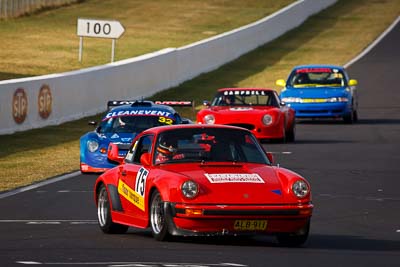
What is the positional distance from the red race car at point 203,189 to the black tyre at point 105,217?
0.03 feet

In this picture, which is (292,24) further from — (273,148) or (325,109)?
(273,148)

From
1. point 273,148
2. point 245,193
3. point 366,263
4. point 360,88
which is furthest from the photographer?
point 360,88

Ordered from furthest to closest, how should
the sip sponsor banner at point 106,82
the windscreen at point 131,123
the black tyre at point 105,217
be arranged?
the sip sponsor banner at point 106,82, the windscreen at point 131,123, the black tyre at point 105,217

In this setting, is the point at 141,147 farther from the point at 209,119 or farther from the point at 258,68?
the point at 258,68

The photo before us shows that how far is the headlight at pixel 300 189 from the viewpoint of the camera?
12.6m

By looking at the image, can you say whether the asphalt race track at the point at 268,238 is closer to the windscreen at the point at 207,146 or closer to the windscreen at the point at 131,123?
the windscreen at the point at 207,146

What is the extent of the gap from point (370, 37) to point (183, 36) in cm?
934

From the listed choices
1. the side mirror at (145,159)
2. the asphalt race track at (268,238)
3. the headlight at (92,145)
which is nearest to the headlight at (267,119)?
the asphalt race track at (268,238)

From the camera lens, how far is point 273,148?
87.5ft

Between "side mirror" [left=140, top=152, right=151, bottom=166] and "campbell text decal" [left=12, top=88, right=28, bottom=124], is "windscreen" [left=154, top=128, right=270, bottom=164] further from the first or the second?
"campbell text decal" [left=12, top=88, right=28, bottom=124]

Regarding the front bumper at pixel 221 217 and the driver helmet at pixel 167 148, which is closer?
the front bumper at pixel 221 217

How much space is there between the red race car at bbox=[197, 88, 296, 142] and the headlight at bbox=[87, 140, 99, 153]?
19.9 ft

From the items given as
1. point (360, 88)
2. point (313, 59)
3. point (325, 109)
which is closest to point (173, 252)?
point (325, 109)

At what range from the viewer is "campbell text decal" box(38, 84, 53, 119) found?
99.8ft
